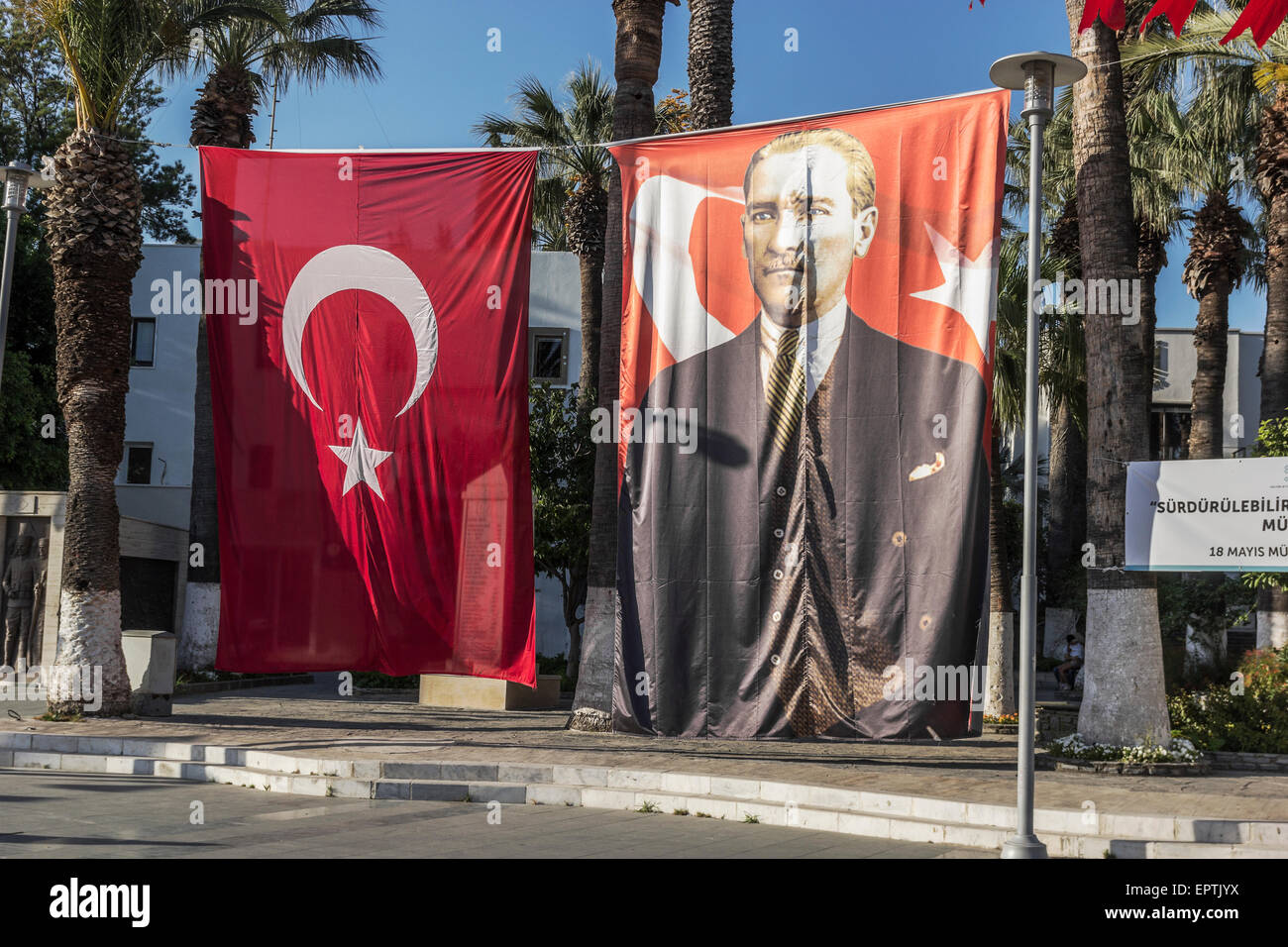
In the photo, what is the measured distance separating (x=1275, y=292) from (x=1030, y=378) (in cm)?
1373

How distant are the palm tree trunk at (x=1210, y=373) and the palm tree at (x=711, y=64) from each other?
1158cm

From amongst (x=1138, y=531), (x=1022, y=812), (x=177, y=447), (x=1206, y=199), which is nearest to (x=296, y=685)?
(x=177, y=447)

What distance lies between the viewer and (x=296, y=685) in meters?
25.0

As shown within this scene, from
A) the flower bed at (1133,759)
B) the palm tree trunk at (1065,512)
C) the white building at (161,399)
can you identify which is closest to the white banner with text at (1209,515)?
the flower bed at (1133,759)

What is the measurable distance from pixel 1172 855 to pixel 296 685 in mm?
19461

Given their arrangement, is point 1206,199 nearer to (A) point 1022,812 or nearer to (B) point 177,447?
(A) point 1022,812

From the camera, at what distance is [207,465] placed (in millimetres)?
23016

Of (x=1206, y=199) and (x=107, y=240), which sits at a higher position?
(x=1206, y=199)

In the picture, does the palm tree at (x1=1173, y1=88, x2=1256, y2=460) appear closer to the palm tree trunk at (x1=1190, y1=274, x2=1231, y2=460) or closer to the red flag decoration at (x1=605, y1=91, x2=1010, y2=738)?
the palm tree trunk at (x1=1190, y1=274, x2=1231, y2=460)

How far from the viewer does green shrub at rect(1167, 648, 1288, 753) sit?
1387cm

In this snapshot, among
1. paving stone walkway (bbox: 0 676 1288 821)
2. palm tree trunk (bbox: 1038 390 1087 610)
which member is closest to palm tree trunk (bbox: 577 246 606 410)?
paving stone walkway (bbox: 0 676 1288 821)

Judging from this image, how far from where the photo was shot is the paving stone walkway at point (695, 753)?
11.0m

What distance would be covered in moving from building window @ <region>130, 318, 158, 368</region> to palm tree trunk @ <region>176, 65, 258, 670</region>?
10831mm

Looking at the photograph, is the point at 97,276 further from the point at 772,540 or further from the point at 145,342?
the point at 145,342
